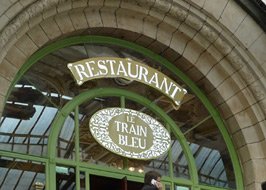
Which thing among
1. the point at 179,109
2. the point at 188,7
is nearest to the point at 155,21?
the point at 188,7

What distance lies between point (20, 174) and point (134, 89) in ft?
8.07

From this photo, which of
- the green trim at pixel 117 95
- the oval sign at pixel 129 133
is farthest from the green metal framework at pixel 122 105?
the oval sign at pixel 129 133

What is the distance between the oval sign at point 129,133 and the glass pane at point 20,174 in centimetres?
105

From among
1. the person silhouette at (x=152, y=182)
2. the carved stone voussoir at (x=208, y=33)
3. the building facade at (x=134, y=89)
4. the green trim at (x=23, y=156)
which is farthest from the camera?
the carved stone voussoir at (x=208, y=33)

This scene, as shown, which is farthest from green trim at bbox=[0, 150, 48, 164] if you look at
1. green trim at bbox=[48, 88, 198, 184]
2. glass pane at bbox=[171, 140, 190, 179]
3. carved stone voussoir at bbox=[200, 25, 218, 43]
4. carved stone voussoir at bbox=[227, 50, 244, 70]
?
carved stone voussoir at bbox=[227, 50, 244, 70]

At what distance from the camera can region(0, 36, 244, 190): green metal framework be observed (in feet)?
36.6

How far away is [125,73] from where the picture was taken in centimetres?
1227

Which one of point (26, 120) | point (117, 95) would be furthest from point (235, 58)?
point (26, 120)

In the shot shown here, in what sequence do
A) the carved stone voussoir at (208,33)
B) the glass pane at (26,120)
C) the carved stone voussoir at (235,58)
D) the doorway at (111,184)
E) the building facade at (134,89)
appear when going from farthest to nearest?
the carved stone voussoir at (235,58)
the carved stone voussoir at (208,33)
the doorway at (111,184)
the building facade at (134,89)
the glass pane at (26,120)

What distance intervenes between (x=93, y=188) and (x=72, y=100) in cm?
138

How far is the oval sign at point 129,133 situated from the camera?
38.6ft

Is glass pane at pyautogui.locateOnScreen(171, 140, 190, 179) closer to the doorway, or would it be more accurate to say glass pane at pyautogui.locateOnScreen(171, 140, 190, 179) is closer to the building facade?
the building facade

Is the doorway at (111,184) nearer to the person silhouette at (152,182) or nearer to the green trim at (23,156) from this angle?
the green trim at (23,156)

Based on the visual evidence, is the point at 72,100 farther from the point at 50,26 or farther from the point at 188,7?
the point at 188,7
